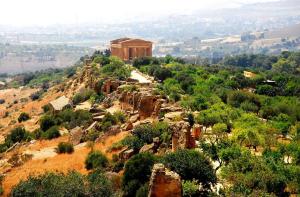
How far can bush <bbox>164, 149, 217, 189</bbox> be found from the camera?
830 inches

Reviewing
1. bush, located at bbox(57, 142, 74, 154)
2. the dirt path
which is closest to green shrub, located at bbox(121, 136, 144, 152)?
bush, located at bbox(57, 142, 74, 154)

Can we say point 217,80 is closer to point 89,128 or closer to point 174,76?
point 174,76

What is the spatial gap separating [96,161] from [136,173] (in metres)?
6.66

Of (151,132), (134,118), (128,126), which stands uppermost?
(151,132)

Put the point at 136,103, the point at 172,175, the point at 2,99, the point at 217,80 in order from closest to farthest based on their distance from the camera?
the point at 172,175
the point at 136,103
the point at 217,80
the point at 2,99

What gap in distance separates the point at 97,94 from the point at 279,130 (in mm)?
24245

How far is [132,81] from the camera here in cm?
5112

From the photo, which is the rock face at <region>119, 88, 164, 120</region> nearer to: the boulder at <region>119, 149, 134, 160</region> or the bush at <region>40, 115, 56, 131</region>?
the bush at <region>40, 115, 56, 131</region>

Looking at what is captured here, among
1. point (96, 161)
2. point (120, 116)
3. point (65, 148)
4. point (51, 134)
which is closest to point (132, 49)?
point (51, 134)

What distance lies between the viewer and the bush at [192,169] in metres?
21.1

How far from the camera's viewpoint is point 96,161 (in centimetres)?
2923

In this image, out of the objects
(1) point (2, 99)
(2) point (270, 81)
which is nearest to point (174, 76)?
(2) point (270, 81)

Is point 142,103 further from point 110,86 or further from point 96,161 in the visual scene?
point 110,86

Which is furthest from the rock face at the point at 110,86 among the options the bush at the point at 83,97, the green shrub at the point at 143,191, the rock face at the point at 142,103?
the green shrub at the point at 143,191
